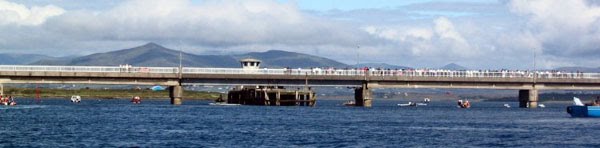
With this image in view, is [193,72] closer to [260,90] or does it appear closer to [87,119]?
[260,90]

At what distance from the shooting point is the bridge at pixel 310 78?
156m

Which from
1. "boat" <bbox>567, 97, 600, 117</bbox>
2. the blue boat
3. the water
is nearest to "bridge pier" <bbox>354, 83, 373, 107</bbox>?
"boat" <bbox>567, 97, 600, 117</bbox>

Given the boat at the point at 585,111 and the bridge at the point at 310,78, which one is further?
the bridge at the point at 310,78

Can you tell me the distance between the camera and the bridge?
156000 mm

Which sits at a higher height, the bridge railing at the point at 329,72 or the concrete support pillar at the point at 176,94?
the bridge railing at the point at 329,72

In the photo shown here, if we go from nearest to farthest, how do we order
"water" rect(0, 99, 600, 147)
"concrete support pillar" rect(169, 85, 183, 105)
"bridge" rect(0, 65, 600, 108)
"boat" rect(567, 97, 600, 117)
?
"water" rect(0, 99, 600, 147), "boat" rect(567, 97, 600, 117), "bridge" rect(0, 65, 600, 108), "concrete support pillar" rect(169, 85, 183, 105)

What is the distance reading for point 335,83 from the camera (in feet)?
553

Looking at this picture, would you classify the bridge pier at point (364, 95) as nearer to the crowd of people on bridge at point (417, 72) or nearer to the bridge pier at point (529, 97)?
the crowd of people on bridge at point (417, 72)

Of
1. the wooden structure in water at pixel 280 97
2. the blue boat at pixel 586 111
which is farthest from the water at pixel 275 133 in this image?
the wooden structure in water at pixel 280 97

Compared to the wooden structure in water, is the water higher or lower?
lower

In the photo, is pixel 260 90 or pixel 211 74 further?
pixel 260 90

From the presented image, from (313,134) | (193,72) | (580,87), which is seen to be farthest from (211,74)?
→ (313,134)

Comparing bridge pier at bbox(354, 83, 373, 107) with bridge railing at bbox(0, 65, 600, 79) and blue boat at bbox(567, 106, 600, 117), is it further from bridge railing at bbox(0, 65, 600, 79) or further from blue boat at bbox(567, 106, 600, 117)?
blue boat at bbox(567, 106, 600, 117)

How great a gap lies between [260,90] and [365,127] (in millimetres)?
80916
